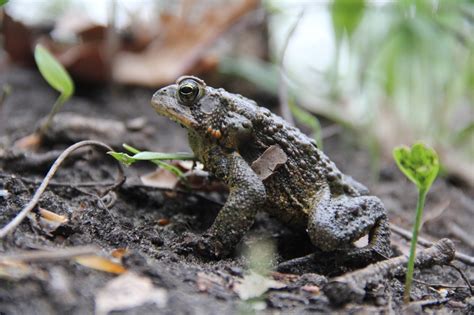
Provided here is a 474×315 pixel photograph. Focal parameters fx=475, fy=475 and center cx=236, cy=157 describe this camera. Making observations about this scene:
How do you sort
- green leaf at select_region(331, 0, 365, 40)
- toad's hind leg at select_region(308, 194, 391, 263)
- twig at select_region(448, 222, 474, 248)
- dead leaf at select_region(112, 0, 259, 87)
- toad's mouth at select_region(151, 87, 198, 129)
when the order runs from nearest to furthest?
toad's hind leg at select_region(308, 194, 391, 263) < toad's mouth at select_region(151, 87, 198, 129) < twig at select_region(448, 222, 474, 248) < green leaf at select_region(331, 0, 365, 40) < dead leaf at select_region(112, 0, 259, 87)

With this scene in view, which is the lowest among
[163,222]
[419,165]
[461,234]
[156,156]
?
[461,234]

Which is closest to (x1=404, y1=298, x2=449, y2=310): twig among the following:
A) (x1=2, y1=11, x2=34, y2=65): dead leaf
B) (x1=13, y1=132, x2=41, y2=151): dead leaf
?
(x1=13, y1=132, x2=41, y2=151): dead leaf

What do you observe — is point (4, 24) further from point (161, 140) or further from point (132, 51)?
point (161, 140)

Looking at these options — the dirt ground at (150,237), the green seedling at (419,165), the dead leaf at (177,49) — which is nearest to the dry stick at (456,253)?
the dirt ground at (150,237)

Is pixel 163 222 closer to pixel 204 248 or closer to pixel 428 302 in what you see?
pixel 204 248

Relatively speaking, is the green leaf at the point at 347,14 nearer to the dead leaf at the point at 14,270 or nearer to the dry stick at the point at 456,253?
the dry stick at the point at 456,253

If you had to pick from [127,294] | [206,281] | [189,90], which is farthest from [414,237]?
[189,90]

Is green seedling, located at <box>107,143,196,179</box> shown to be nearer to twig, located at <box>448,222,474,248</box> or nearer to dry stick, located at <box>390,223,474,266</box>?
dry stick, located at <box>390,223,474,266</box>
